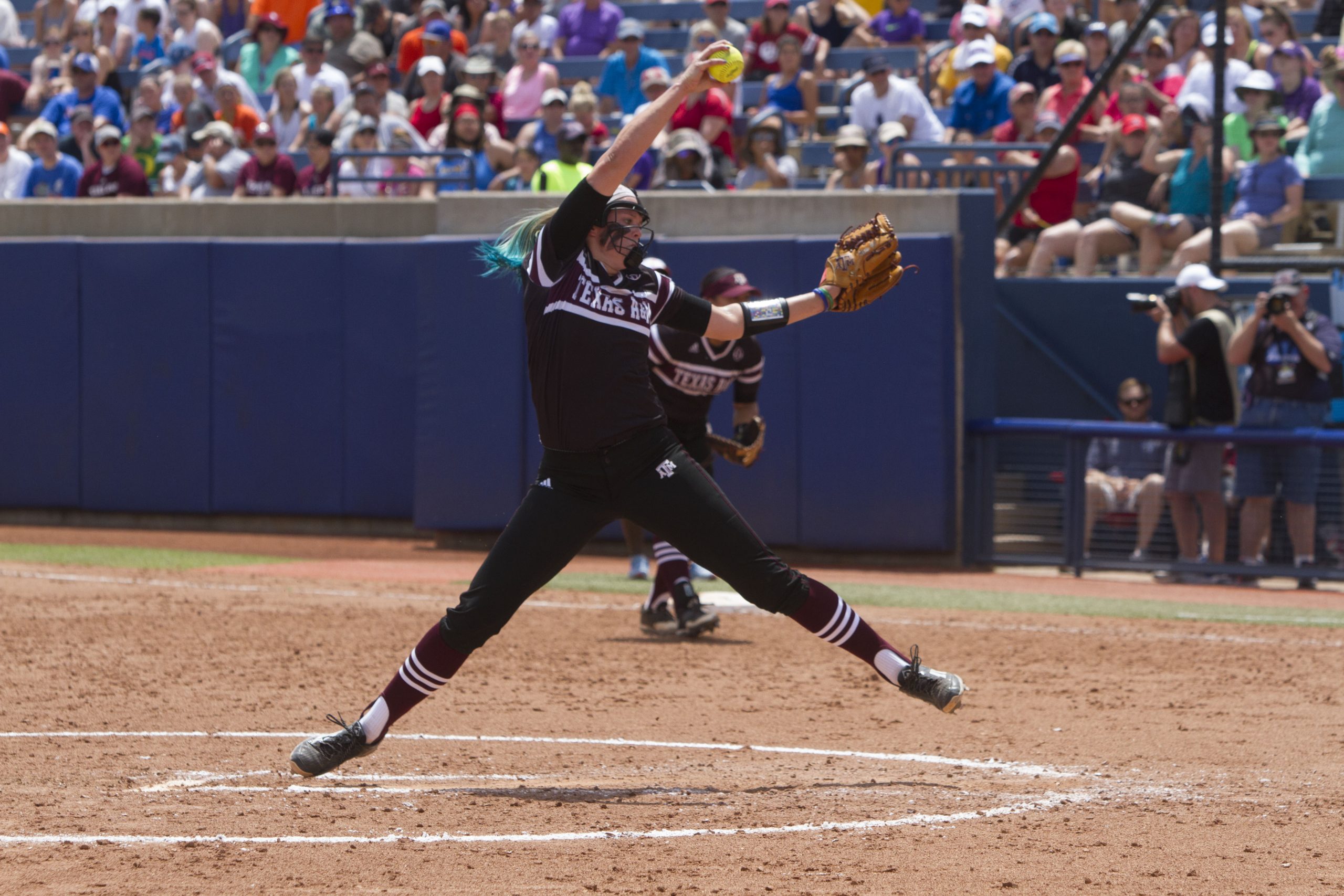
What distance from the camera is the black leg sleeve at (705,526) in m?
5.48

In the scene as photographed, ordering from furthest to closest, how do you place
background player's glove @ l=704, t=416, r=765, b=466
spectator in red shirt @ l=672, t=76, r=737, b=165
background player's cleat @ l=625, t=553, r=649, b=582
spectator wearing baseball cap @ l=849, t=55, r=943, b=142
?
1. spectator in red shirt @ l=672, t=76, r=737, b=165
2. spectator wearing baseball cap @ l=849, t=55, r=943, b=142
3. background player's cleat @ l=625, t=553, r=649, b=582
4. background player's glove @ l=704, t=416, r=765, b=466

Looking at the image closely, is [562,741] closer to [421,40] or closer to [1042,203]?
[1042,203]

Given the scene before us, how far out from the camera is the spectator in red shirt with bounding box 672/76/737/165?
13984mm

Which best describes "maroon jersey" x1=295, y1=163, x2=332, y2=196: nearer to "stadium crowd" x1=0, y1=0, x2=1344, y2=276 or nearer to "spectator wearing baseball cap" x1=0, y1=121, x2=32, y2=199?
"stadium crowd" x1=0, y1=0, x2=1344, y2=276

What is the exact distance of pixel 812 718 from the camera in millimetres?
6977

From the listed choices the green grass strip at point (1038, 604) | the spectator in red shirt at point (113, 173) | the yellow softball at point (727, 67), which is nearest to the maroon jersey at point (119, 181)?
the spectator in red shirt at point (113, 173)

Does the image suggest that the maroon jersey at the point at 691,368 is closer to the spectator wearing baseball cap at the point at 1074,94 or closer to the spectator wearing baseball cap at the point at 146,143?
the spectator wearing baseball cap at the point at 1074,94

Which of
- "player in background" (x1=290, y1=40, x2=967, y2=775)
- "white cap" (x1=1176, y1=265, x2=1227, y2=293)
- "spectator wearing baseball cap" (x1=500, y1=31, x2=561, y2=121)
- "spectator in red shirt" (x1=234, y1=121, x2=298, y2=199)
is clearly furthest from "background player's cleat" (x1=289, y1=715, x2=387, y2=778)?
"spectator wearing baseball cap" (x1=500, y1=31, x2=561, y2=121)

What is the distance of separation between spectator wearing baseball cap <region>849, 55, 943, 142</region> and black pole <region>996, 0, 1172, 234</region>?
53.9 inches

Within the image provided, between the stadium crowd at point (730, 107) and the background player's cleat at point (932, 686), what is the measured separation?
731cm

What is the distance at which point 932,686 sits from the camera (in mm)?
5641

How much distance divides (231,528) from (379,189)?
10.5 feet

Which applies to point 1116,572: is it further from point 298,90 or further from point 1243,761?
point 298,90

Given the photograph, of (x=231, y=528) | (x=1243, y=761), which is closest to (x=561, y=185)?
(x=231, y=528)
